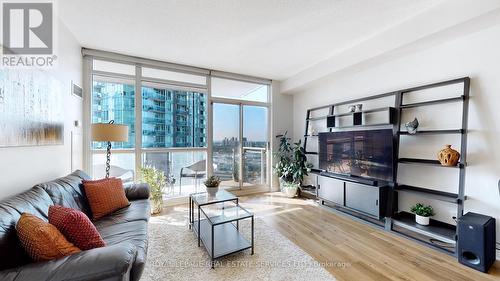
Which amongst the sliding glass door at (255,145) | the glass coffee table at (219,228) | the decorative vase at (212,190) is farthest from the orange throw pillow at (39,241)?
the sliding glass door at (255,145)

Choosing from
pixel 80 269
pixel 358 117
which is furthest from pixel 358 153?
pixel 80 269

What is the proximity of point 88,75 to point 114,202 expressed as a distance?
219 centimetres

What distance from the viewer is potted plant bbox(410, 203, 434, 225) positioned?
248 cm

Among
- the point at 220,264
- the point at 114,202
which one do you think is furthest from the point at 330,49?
the point at 114,202

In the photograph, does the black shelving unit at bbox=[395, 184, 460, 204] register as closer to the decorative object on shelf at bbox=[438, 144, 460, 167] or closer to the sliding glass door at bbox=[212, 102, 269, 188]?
the decorative object on shelf at bbox=[438, 144, 460, 167]

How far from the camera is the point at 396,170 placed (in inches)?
108

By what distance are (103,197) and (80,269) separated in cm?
135

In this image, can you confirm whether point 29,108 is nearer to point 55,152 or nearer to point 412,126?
point 55,152

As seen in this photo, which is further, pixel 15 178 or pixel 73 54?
pixel 73 54

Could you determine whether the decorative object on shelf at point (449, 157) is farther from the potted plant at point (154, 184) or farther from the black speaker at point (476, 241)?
the potted plant at point (154, 184)

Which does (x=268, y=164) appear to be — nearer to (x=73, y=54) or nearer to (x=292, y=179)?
(x=292, y=179)

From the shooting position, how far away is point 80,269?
104 cm

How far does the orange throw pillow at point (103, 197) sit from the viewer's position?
2141 millimetres

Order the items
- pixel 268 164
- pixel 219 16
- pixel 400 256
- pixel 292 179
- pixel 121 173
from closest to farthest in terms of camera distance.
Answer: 1. pixel 400 256
2. pixel 219 16
3. pixel 121 173
4. pixel 292 179
5. pixel 268 164
